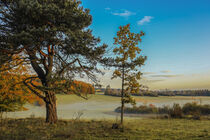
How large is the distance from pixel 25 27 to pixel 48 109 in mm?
4553

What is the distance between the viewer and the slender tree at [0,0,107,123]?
6.83 metres

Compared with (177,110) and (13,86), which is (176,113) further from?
(13,86)

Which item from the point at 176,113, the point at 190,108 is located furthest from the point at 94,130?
the point at 190,108

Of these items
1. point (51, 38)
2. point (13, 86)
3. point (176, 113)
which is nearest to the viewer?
point (51, 38)

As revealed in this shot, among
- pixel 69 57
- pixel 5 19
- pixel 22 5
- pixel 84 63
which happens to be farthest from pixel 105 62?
pixel 5 19

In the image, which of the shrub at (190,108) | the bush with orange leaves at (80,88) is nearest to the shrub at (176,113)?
the shrub at (190,108)

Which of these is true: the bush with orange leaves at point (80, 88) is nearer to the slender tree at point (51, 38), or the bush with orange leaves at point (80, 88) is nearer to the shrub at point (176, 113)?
the slender tree at point (51, 38)

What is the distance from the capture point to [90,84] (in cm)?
934

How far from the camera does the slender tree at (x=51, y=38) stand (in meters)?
6.83

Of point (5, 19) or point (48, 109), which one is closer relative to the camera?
point (5, 19)

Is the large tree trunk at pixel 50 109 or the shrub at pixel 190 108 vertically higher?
the large tree trunk at pixel 50 109

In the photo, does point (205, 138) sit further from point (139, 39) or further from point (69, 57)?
point (69, 57)

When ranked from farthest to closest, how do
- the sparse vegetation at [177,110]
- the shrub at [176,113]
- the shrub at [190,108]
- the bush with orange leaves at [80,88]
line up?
the shrub at [190,108] → the sparse vegetation at [177,110] → the shrub at [176,113] → the bush with orange leaves at [80,88]

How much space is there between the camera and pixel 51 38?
7023mm
